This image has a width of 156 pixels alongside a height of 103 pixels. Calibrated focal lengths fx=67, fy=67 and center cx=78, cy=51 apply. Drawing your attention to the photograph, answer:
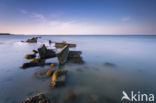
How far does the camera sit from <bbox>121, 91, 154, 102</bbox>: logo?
5.70 metres

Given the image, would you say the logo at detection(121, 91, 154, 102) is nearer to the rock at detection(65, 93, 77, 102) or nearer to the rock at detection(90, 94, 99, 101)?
the rock at detection(90, 94, 99, 101)

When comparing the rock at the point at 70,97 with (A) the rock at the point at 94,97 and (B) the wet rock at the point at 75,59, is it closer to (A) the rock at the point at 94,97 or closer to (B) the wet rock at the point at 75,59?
(A) the rock at the point at 94,97

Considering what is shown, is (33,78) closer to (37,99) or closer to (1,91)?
(1,91)

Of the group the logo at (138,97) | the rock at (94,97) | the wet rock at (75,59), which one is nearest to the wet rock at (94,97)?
the rock at (94,97)

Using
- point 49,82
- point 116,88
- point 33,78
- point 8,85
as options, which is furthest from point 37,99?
point 116,88

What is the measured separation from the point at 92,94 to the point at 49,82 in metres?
4.36

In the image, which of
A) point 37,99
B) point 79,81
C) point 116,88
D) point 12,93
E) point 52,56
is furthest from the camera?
point 52,56

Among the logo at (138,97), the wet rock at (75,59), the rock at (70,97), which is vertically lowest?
the logo at (138,97)

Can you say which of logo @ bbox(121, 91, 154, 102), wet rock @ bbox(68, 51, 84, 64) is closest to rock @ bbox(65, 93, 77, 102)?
logo @ bbox(121, 91, 154, 102)

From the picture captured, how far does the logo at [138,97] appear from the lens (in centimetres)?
570

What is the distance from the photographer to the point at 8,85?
22.7 feet

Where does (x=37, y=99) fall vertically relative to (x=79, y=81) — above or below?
above

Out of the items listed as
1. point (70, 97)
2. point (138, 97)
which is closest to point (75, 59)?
point (70, 97)

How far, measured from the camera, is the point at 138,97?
19.5 feet
